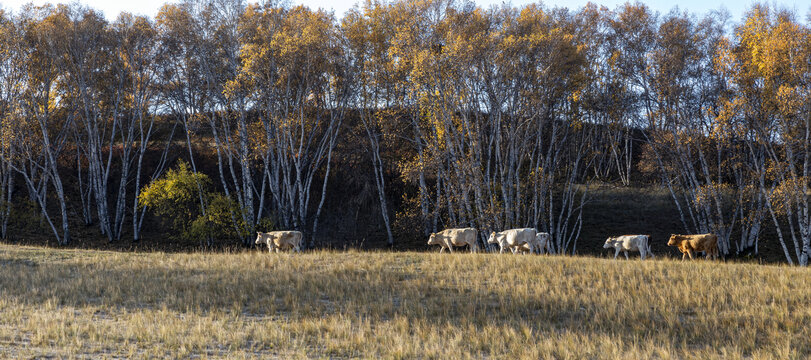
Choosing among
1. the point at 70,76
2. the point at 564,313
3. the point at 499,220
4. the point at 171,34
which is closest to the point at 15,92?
the point at 70,76

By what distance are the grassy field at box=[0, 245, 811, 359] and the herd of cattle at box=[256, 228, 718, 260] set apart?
3759 millimetres

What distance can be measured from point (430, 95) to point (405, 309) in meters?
17.9

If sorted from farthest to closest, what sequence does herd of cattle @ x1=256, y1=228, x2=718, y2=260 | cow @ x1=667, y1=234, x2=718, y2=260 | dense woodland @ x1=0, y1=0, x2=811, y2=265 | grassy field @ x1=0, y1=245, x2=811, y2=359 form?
dense woodland @ x1=0, y1=0, x2=811, y2=265 → cow @ x1=667, y1=234, x2=718, y2=260 → herd of cattle @ x1=256, y1=228, x2=718, y2=260 → grassy field @ x1=0, y1=245, x2=811, y2=359

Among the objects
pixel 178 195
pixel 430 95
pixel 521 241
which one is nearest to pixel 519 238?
pixel 521 241

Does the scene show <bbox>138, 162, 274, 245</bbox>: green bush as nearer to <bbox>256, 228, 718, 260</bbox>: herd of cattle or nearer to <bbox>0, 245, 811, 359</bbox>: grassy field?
<bbox>256, 228, 718, 260</bbox>: herd of cattle

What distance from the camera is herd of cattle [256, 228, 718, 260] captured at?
21.5m

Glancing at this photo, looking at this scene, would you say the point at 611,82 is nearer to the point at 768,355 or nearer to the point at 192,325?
the point at 768,355

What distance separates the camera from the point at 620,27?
31188mm

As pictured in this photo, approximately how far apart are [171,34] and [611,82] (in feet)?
88.2

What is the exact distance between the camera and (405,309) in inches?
453

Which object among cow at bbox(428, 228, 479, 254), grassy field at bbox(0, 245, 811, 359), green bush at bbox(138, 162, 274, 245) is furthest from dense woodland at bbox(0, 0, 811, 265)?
grassy field at bbox(0, 245, 811, 359)

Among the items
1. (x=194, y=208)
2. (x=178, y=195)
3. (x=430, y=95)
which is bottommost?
(x=194, y=208)

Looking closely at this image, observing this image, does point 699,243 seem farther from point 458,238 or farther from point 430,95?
point 430,95

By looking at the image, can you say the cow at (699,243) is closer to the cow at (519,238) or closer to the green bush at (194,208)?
the cow at (519,238)
